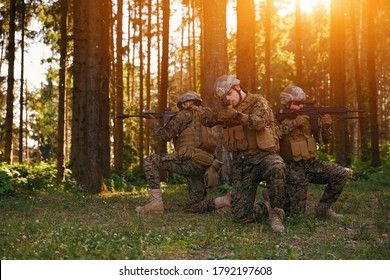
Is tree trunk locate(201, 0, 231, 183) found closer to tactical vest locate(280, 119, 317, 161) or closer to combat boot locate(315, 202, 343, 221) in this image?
tactical vest locate(280, 119, 317, 161)

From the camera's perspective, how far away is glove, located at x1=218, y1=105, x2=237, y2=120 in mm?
7922

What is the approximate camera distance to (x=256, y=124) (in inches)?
314

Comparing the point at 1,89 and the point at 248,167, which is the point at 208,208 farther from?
the point at 1,89

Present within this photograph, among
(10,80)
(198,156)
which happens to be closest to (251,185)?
(198,156)

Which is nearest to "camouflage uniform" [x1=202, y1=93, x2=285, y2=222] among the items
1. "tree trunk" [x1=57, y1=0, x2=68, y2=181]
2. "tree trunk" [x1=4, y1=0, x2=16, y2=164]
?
"tree trunk" [x1=57, y1=0, x2=68, y2=181]

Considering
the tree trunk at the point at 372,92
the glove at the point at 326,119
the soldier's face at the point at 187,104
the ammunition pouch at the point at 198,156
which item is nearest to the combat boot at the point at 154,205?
the ammunition pouch at the point at 198,156

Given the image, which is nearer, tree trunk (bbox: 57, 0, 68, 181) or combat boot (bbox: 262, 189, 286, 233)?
combat boot (bbox: 262, 189, 286, 233)

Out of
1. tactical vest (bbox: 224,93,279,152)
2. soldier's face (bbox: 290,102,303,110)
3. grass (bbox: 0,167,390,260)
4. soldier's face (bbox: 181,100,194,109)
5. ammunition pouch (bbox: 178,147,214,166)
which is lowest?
grass (bbox: 0,167,390,260)

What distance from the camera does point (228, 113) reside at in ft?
26.1

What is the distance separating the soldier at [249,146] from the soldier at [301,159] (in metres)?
0.71

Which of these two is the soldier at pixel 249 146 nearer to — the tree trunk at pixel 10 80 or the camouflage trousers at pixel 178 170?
the camouflage trousers at pixel 178 170

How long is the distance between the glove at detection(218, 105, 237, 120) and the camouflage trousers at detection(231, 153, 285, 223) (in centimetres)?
78
